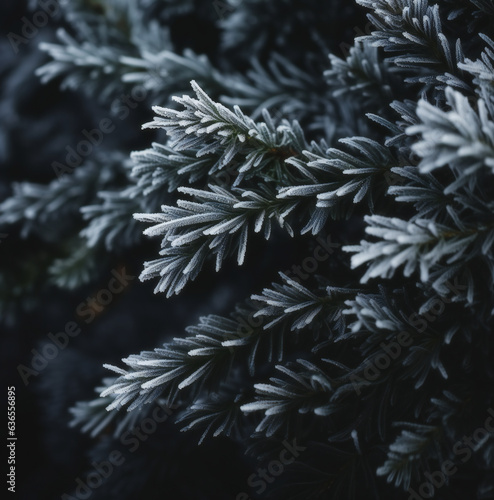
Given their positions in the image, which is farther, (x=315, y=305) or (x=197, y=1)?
(x=197, y=1)

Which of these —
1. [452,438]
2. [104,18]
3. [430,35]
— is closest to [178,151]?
[430,35]

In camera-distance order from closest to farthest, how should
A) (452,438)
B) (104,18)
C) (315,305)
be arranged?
(452,438), (315,305), (104,18)

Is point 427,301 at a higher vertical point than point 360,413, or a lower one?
higher

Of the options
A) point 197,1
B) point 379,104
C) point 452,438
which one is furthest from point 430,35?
point 197,1

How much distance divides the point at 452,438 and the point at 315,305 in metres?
0.32

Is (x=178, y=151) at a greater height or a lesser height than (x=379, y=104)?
greater

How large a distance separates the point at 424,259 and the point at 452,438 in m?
0.33

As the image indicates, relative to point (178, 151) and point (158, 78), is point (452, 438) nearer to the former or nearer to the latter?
point (178, 151)

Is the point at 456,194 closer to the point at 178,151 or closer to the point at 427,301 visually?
the point at 427,301

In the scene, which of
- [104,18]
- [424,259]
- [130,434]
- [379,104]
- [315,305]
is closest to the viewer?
[424,259]

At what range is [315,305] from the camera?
965mm

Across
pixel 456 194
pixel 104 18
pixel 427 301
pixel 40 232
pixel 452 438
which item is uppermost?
pixel 104 18

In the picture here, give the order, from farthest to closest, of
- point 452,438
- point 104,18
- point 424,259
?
1. point 104,18
2. point 452,438
3. point 424,259

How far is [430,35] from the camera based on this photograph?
0.92 meters
